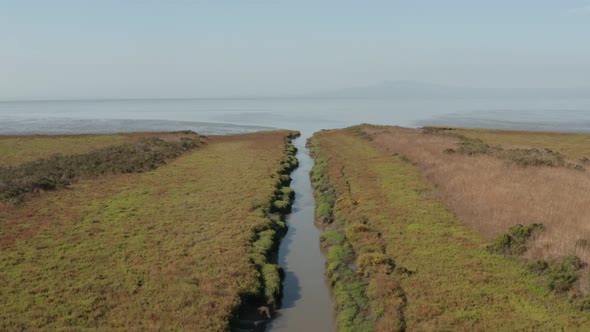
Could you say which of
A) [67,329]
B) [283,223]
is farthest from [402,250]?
[67,329]

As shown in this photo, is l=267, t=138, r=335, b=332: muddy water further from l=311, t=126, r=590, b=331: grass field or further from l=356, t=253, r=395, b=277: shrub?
l=356, t=253, r=395, b=277: shrub

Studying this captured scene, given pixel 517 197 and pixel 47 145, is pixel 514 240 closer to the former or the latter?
pixel 517 197

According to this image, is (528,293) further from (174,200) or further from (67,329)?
(174,200)

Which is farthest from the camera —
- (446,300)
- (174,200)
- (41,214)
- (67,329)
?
(174,200)

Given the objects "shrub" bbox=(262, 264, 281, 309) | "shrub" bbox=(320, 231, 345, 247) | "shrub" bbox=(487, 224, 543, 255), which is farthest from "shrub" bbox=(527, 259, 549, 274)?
"shrub" bbox=(262, 264, 281, 309)

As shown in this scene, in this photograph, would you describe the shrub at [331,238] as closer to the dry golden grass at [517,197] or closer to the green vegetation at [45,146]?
the dry golden grass at [517,197]

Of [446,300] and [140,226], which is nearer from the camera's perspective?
[446,300]
